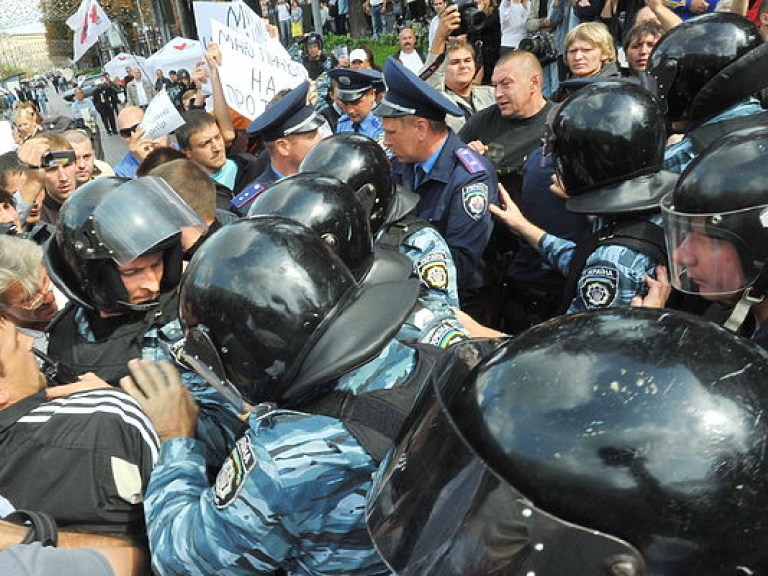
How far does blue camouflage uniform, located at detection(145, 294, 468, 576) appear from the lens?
1286mm

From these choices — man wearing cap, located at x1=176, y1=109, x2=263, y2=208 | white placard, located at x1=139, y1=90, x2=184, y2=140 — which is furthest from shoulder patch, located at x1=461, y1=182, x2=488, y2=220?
white placard, located at x1=139, y1=90, x2=184, y2=140

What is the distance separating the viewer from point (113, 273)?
7.87ft

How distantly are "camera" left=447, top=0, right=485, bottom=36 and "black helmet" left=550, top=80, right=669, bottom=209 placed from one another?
4.18 metres

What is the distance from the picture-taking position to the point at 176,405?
1781 mm

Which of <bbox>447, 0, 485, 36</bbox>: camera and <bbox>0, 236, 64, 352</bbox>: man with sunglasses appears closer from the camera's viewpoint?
<bbox>0, 236, 64, 352</bbox>: man with sunglasses

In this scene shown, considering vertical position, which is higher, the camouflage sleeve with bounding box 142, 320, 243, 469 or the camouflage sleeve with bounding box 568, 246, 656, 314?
the camouflage sleeve with bounding box 568, 246, 656, 314

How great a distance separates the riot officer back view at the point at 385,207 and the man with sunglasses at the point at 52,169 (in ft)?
9.43

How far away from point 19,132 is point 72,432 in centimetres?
884

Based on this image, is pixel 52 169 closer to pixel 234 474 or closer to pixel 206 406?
pixel 206 406

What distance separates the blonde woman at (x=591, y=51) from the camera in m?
4.94

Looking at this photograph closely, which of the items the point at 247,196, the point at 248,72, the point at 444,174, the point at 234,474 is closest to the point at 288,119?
the point at 247,196

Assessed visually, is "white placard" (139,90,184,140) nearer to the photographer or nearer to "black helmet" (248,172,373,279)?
the photographer

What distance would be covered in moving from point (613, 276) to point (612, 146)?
52cm

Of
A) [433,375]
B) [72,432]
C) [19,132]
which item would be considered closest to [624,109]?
[433,375]
